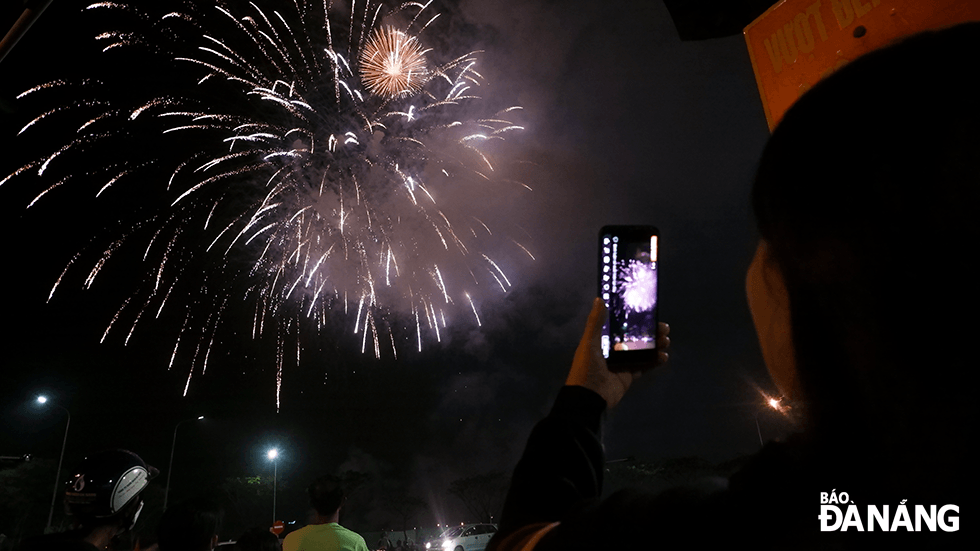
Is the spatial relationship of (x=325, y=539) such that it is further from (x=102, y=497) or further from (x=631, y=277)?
(x=631, y=277)

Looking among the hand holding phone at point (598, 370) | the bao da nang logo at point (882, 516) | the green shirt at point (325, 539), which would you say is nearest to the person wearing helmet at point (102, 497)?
the green shirt at point (325, 539)

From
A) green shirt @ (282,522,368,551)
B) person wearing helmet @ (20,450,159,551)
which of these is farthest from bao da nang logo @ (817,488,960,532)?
green shirt @ (282,522,368,551)

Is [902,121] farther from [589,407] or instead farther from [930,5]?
[930,5]

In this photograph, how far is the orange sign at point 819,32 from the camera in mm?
2176

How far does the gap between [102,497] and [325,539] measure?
6.94 feet

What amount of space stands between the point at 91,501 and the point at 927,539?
16.0ft

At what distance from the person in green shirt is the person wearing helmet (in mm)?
1709

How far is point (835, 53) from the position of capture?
254 centimetres

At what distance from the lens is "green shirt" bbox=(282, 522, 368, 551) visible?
16.8 ft

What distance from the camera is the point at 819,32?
8.59 feet

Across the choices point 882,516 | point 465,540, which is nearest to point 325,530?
point 882,516

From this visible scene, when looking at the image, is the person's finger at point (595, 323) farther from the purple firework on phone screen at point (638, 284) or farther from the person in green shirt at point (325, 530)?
the person in green shirt at point (325, 530)

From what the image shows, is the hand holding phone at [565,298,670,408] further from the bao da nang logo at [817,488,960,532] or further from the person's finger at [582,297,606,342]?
the bao da nang logo at [817,488,960,532]

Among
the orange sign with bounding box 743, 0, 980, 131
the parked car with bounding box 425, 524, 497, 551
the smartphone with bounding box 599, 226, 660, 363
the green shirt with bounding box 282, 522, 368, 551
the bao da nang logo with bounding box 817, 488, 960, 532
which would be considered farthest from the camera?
the parked car with bounding box 425, 524, 497, 551
